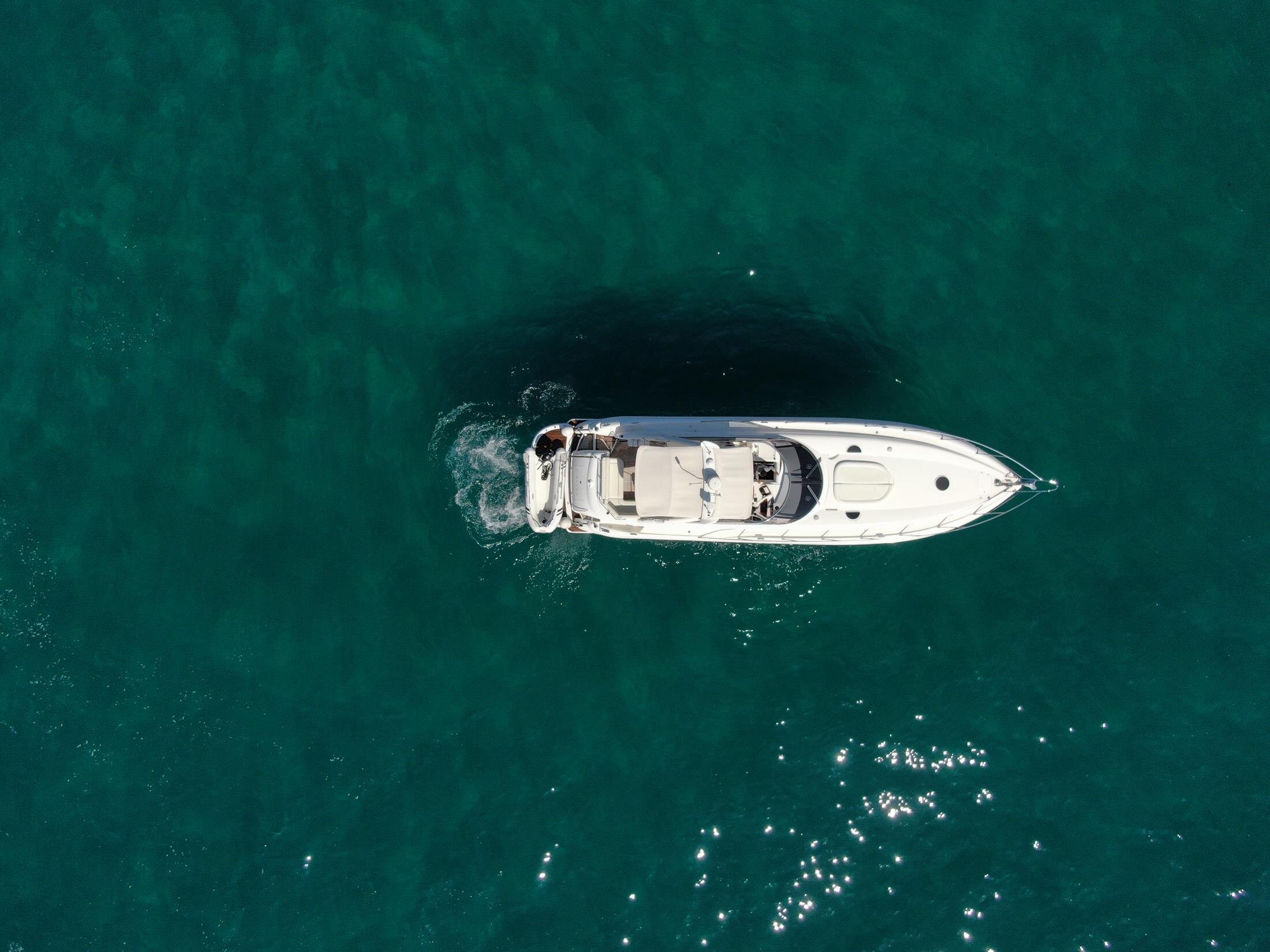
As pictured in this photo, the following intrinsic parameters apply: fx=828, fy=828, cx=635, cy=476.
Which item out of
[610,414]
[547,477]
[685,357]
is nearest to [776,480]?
[685,357]

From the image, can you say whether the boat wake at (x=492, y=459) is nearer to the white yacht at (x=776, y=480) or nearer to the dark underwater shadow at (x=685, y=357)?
the dark underwater shadow at (x=685, y=357)

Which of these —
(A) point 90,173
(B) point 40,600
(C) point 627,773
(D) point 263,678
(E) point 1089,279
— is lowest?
(C) point 627,773

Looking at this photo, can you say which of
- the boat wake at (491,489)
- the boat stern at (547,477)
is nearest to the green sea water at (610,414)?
the boat wake at (491,489)

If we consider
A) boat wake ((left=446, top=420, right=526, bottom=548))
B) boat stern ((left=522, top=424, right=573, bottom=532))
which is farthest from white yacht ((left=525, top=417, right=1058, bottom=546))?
boat wake ((left=446, top=420, right=526, bottom=548))

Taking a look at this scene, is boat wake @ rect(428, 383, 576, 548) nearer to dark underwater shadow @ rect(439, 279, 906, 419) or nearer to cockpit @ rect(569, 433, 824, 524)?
dark underwater shadow @ rect(439, 279, 906, 419)

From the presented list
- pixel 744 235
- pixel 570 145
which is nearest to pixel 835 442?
pixel 744 235

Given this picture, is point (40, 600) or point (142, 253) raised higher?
point (142, 253)

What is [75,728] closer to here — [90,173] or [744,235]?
[90,173]
